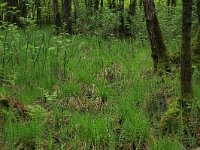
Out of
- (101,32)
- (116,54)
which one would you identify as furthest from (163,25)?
(116,54)

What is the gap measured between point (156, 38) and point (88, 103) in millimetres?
2200

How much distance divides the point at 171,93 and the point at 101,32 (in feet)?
25.9

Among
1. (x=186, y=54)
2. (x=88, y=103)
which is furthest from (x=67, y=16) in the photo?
(x=186, y=54)

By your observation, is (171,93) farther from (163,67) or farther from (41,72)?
(41,72)

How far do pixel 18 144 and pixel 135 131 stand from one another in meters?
1.33

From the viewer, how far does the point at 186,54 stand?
163 inches

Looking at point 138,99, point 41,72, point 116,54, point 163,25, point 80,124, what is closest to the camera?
point 80,124

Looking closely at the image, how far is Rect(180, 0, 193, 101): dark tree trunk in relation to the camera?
3980 millimetres

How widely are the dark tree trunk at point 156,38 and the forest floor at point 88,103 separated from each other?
0.89ft

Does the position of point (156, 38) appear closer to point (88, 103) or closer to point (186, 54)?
point (88, 103)

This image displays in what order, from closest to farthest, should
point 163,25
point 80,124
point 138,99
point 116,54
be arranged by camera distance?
point 80,124
point 138,99
point 116,54
point 163,25

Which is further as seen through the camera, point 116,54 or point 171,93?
point 116,54

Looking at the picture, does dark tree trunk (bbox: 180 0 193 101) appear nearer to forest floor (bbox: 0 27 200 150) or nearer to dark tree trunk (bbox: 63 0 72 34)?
forest floor (bbox: 0 27 200 150)

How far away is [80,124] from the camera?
3980mm
